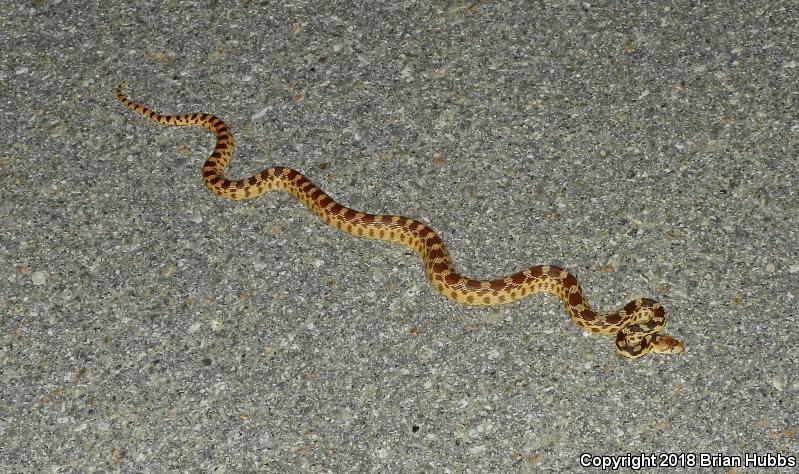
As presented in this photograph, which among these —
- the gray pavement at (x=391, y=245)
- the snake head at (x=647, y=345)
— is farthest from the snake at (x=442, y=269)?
the gray pavement at (x=391, y=245)

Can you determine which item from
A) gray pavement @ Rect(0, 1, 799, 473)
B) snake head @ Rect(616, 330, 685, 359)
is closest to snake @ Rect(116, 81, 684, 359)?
snake head @ Rect(616, 330, 685, 359)

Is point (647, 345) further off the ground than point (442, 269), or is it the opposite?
point (442, 269)

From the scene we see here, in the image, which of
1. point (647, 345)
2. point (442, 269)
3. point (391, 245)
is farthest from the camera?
point (391, 245)

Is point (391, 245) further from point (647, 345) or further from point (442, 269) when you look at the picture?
point (647, 345)

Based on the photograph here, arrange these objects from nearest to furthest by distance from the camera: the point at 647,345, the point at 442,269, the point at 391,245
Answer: the point at 647,345 → the point at 442,269 → the point at 391,245

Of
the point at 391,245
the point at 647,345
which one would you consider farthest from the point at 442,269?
the point at 647,345

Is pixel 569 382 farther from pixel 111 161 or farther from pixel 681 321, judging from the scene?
pixel 111 161

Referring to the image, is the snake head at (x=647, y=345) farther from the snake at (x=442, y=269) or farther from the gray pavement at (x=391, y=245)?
the gray pavement at (x=391, y=245)

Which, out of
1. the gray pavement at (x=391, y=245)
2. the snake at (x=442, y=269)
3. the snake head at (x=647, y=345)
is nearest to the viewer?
the gray pavement at (x=391, y=245)
